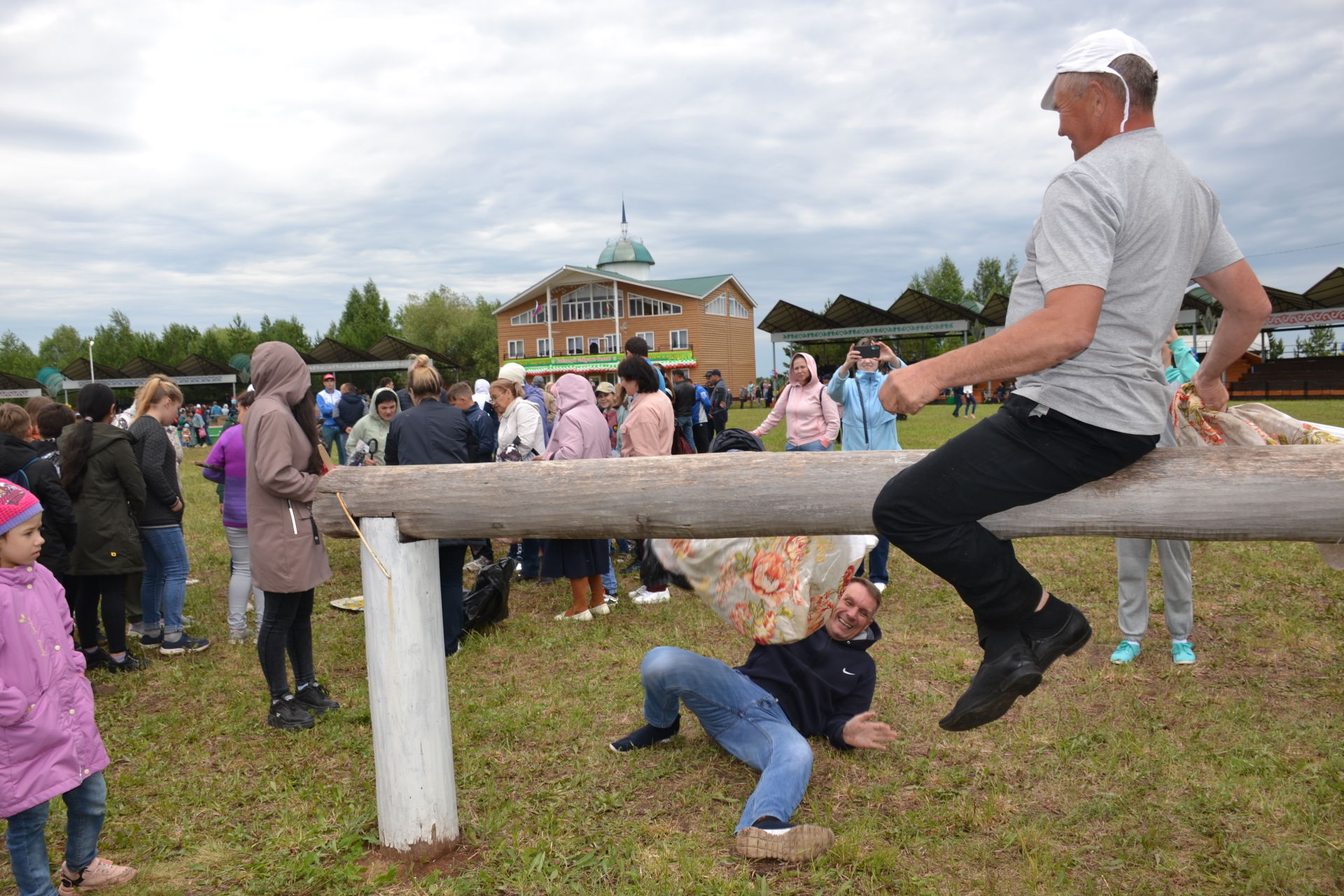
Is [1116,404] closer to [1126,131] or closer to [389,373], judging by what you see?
[1126,131]

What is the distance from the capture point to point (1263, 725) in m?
4.40

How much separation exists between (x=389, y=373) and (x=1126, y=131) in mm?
59514

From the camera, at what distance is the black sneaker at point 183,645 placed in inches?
253

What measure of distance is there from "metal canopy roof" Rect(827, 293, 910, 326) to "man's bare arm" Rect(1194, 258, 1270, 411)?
1774 inches

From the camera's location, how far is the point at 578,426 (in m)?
6.84

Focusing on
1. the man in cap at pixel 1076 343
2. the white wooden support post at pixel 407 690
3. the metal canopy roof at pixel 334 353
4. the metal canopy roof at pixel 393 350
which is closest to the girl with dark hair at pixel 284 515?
the white wooden support post at pixel 407 690

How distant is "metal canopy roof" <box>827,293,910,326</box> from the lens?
46.9 m

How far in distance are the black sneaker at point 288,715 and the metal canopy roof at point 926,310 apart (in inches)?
1675

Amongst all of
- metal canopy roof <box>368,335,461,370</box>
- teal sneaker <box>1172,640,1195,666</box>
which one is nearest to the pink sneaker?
teal sneaker <box>1172,640,1195,666</box>

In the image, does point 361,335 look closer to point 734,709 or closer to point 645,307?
point 645,307

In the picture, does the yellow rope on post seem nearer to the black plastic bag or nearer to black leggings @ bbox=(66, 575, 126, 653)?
the black plastic bag

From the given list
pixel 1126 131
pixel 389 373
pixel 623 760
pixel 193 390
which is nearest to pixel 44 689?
pixel 623 760

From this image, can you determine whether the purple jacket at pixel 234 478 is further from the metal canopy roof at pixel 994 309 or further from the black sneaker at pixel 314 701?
the metal canopy roof at pixel 994 309

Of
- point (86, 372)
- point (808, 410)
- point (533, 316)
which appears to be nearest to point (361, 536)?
point (808, 410)
